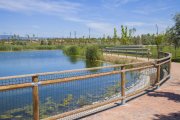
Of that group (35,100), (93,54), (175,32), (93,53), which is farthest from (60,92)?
(93,53)

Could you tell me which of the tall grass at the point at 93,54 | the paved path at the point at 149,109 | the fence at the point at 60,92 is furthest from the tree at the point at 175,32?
the paved path at the point at 149,109

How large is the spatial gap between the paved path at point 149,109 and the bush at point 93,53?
3351 centimetres

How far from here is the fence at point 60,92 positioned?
641 centimetres

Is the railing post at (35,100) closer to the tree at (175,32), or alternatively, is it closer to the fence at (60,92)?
the fence at (60,92)

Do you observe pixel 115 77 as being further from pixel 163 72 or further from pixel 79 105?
pixel 163 72

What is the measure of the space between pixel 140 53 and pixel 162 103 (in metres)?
27.1

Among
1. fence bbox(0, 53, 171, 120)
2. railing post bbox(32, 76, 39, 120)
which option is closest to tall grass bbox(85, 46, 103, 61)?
fence bbox(0, 53, 171, 120)

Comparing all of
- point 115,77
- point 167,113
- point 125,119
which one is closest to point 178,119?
point 167,113

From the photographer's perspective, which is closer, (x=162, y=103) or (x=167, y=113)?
(x=167, y=113)

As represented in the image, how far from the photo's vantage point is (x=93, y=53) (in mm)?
46438

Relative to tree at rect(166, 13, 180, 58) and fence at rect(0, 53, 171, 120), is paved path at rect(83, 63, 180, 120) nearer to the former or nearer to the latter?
fence at rect(0, 53, 171, 120)

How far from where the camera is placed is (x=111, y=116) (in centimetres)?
792

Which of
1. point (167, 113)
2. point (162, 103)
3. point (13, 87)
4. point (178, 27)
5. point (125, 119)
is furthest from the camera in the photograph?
point (178, 27)

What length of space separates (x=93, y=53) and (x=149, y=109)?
37.8 metres
